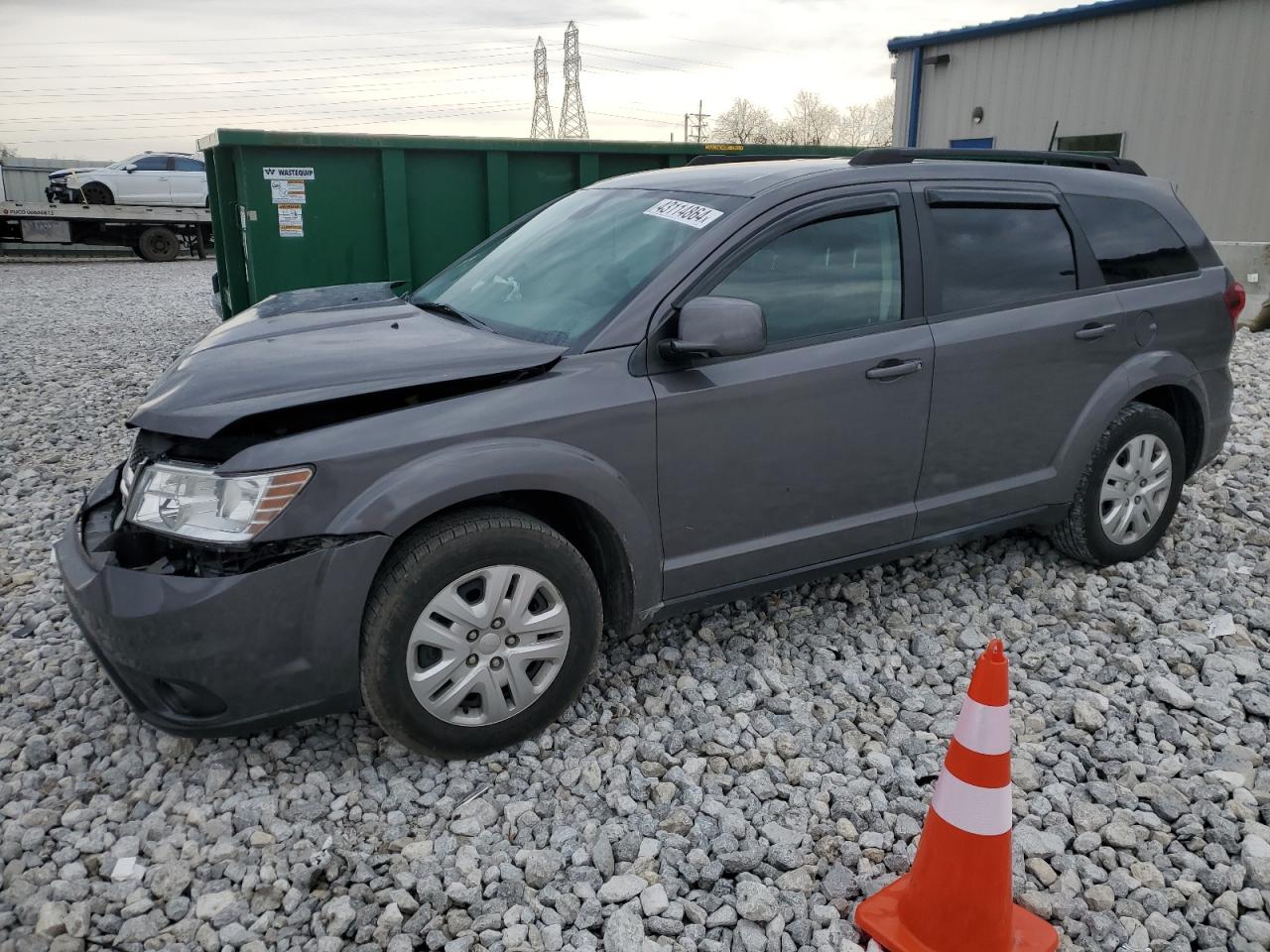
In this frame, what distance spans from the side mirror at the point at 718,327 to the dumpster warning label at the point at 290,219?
6.02 m

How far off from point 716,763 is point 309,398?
64.7 inches

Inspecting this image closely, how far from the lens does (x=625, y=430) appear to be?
3111 mm

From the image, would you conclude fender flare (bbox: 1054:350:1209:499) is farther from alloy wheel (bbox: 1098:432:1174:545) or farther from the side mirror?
the side mirror

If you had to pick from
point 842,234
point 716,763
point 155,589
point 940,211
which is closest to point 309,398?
point 155,589

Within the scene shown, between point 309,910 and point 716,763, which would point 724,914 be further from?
point 309,910

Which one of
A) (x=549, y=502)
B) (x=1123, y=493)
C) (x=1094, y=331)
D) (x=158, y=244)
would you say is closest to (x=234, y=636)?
(x=549, y=502)

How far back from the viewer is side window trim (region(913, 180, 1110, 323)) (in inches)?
146

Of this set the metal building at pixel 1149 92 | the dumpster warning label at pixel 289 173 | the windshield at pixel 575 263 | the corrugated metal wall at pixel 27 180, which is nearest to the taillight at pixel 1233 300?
the windshield at pixel 575 263

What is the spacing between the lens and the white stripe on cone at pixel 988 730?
7.54 ft

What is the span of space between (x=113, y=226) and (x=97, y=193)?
7.25 feet

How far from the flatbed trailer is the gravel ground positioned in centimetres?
1978

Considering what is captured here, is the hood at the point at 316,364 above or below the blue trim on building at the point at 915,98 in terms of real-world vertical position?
below

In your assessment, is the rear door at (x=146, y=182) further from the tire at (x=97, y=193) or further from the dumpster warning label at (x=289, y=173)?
the dumpster warning label at (x=289, y=173)

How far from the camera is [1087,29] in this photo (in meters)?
12.5
